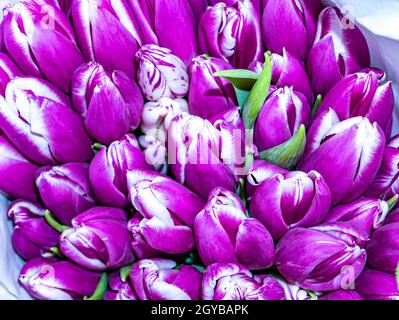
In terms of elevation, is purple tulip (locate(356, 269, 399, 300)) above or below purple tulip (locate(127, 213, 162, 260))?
below

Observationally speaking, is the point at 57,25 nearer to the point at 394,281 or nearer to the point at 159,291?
the point at 159,291

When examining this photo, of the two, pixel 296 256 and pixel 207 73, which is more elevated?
pixel 207 73

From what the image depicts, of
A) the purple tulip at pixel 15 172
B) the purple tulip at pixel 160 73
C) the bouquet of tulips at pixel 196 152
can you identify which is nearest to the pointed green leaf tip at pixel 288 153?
the bouquet of tulips at pixel 196 152

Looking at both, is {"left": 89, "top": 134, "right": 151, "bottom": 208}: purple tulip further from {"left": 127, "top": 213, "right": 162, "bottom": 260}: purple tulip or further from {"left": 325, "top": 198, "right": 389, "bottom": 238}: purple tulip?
{"left": 325, "top": 198, "right": 389, "bottom": 238}: purple tulip

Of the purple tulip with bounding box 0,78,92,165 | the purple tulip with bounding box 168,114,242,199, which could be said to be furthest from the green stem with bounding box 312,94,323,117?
the purple tulip with bounding box 0,78,92,165

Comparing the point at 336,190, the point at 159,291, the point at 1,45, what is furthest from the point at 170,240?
the point at 1,45

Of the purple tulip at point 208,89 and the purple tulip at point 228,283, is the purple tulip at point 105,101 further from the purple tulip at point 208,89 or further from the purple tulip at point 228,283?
the purple tulip at point 228,283

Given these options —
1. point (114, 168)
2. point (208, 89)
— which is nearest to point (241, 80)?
point (208, 89)

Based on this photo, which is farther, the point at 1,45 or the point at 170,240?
the point at 1,45
